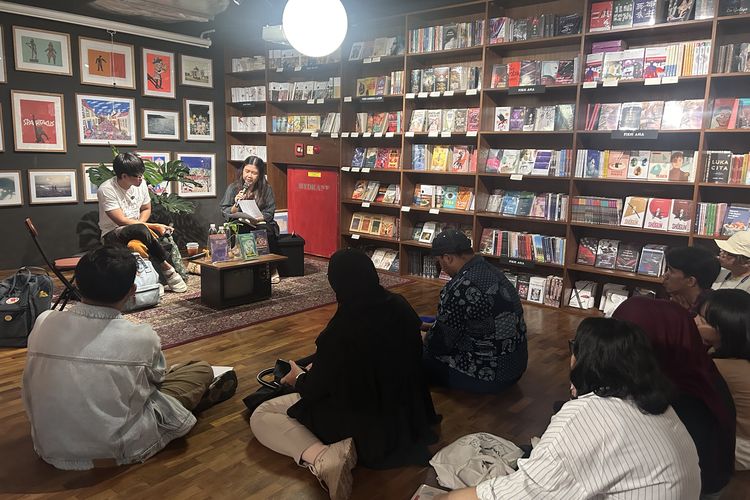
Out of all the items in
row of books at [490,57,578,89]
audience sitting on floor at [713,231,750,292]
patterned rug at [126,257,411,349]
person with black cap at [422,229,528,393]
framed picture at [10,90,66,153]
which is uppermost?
row of books at [490,57,578,89]

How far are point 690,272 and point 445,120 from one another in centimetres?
333

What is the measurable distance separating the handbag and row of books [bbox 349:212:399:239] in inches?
145

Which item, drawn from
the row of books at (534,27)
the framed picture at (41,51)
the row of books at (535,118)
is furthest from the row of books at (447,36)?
the framed picture at (41,51)

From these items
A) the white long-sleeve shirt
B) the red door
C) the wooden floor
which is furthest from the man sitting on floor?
the red door

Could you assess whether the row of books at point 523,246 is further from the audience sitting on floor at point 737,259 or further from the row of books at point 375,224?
the audience sitting on floor at point 737,259

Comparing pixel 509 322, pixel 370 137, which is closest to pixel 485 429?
pixel 509 322

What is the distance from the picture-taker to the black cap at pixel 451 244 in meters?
3.26

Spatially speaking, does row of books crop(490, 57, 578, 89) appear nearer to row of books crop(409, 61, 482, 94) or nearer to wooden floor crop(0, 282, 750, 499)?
row of books crop(409, 61, 482, 94)

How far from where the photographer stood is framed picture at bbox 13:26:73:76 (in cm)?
604

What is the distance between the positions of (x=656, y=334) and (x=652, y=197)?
11.1 ft

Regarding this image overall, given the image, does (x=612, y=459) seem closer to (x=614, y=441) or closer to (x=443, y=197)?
(x=614, y=441)

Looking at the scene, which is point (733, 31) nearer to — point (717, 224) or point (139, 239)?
point (717, 224)

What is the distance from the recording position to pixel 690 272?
3.34 meters

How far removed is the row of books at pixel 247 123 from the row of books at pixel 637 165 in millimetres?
4440
